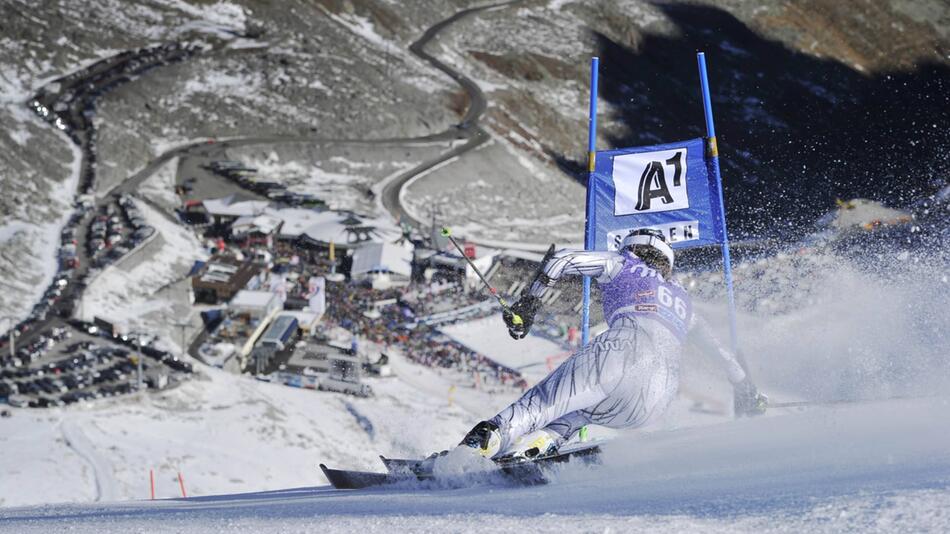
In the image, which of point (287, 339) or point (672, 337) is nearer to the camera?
point (672, 337)

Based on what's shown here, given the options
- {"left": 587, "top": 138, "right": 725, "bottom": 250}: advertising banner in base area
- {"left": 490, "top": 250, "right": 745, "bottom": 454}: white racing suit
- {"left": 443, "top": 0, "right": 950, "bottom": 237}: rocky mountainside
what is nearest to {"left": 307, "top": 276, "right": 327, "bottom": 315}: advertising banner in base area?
{"left": 443, "top": 0, "right": 950, "bottom": 237}: rocky mountainside

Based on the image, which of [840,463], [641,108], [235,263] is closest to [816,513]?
[840,463]

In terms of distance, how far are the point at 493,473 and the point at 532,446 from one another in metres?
0.42

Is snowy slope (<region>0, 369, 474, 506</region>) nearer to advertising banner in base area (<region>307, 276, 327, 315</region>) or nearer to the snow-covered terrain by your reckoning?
the snow-covered terrain

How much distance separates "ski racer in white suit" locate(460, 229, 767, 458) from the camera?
8.12 m

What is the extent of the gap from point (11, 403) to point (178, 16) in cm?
5623

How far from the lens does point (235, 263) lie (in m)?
42.8

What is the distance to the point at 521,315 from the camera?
867 cm

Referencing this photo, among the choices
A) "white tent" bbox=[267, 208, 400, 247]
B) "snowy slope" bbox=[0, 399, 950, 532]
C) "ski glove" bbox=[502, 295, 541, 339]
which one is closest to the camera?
"snowy slope" bbox=[0, 399, 950, 532]

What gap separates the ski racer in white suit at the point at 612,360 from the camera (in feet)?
26.6

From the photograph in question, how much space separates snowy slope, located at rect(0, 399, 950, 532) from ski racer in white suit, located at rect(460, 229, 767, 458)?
0.36m

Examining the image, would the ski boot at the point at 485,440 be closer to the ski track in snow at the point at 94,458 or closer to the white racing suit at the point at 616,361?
the white racing suit at the point at 616,361

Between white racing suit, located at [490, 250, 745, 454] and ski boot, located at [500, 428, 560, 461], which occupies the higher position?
white racing suit, located at [490, 250, 745, 454]

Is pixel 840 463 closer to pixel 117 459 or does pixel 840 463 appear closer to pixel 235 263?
pixel 117 459
